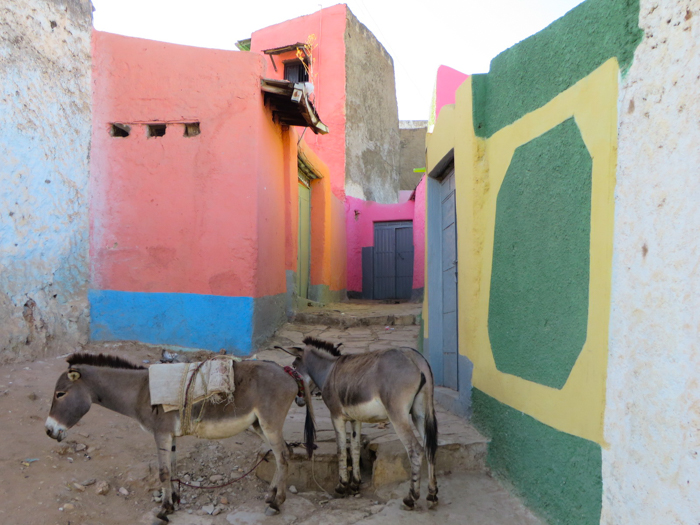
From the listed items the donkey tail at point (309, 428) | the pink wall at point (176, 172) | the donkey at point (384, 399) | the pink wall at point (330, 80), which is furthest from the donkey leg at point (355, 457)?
the pink wall at point (330, 80)

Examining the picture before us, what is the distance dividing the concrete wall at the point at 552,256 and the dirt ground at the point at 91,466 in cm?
198

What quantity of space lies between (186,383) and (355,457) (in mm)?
1371

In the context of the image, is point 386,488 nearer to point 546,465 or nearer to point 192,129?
point 546,465

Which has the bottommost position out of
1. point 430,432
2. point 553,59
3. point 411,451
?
point 411,451

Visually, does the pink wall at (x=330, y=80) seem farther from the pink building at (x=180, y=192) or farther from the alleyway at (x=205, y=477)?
the alleyway at (x=205, y=477)

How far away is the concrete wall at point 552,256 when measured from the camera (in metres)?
2.25

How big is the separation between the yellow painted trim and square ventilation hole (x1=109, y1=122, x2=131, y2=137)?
4.68 meters

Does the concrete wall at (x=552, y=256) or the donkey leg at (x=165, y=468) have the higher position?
the concrete wall at (x=552, y=256)

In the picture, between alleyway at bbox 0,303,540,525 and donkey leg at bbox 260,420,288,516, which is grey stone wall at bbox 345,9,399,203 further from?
donkey leg at bbox 260,420,288,516

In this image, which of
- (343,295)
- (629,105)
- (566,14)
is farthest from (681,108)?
(343,295)

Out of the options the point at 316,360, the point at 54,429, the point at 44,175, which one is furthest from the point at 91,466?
the point at 44,175

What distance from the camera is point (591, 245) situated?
7.88 feet

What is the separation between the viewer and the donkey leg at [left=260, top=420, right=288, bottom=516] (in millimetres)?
3279

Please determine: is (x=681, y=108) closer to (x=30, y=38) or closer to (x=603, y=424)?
(x=603, y=424)
